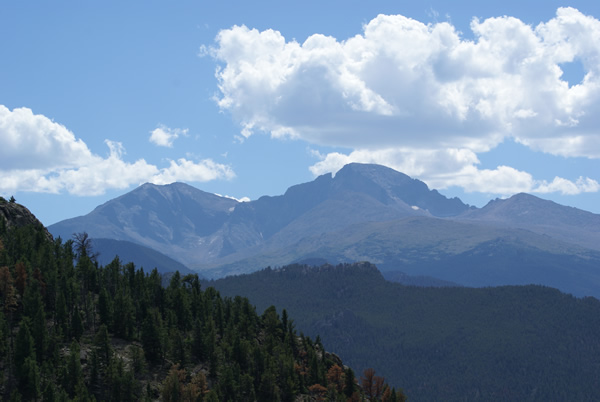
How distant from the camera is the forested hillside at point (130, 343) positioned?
123 metres

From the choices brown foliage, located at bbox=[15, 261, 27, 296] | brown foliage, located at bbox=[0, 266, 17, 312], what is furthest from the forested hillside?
brown foliage, located at bbox=[0, 266, 17, 312]

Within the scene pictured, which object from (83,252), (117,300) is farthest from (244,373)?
(83,252)

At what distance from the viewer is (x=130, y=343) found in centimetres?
14538

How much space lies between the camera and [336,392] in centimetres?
15812

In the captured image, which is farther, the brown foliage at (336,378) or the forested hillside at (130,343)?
the brown foliage at (336,378)

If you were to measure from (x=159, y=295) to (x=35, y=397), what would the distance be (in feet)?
204

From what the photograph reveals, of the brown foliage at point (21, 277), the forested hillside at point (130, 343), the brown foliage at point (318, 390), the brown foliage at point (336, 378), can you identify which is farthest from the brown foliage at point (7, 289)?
the brown foliage at point (336, 378)

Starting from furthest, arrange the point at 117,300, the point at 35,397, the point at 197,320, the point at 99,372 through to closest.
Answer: the point at 197,320 < the point at 117,300 < the point at 99,372 < the point at 35,397

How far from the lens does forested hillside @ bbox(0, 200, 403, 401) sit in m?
123

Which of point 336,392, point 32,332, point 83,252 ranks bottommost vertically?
point 336,392

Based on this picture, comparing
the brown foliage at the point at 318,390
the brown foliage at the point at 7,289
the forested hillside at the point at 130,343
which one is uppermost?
the brown foliage at the point at 7,289

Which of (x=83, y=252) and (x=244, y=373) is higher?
(x=83, y=252)

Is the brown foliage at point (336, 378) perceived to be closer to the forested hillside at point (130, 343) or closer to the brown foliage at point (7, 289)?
the forested hillside at point (130, 343)

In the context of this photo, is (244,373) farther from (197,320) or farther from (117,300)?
(117,300)
